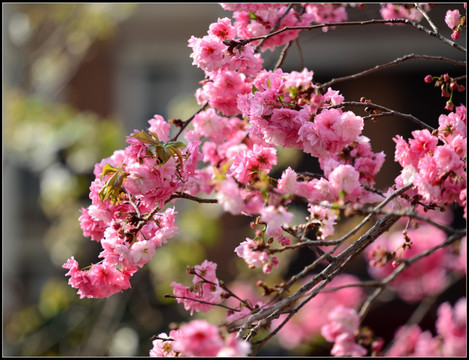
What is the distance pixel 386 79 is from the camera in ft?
19.9

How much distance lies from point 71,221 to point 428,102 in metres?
3.66

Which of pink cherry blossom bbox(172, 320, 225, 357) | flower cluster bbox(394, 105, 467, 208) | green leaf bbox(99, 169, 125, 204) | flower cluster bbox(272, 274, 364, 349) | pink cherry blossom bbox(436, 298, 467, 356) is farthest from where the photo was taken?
flower cluster bbox(272, 274, 364, 349)

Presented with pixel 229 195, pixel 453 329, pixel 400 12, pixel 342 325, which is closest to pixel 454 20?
pixel 400 12

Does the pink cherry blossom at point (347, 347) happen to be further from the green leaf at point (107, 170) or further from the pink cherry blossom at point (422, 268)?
the pink cherry blossom at point (422, 268)

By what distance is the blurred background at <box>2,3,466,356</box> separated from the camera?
4.33 metres

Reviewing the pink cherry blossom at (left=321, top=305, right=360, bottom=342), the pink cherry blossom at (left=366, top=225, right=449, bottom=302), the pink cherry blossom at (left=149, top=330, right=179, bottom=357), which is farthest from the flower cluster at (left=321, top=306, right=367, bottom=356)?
the pink cherry blossom at (left=366, top=225, right=449, bottom=302)

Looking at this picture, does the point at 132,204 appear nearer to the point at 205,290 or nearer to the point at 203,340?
the point at 205,290

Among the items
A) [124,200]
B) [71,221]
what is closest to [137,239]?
[124,200]

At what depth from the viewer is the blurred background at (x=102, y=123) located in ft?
14.2

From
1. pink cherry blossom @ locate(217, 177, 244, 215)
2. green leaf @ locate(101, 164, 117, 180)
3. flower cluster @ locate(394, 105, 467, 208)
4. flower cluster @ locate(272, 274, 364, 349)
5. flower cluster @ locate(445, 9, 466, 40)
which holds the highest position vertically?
green leaf @ locate(101, 164, 117, 180)

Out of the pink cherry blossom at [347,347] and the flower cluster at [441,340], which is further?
the flower cluster at [441,340]

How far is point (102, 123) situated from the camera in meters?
4.47

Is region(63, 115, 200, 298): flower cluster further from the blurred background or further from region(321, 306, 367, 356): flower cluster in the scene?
the blurred background

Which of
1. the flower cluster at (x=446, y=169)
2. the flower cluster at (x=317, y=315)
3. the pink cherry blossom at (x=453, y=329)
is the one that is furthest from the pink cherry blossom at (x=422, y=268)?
the flower cluster at (x=446, y=169)
